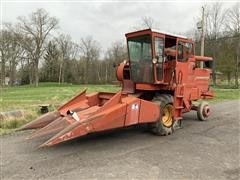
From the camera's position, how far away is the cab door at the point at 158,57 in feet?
26.4

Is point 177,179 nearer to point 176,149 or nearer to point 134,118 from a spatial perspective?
point 176,149

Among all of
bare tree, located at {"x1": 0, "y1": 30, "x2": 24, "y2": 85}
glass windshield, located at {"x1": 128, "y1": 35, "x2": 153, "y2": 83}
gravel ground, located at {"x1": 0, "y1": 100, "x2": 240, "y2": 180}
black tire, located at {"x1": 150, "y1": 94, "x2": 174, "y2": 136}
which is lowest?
gravel ground, located at {"x1": 0, "y1": 100, "x2": 240, "y2": 180}

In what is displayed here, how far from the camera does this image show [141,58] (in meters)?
8.41

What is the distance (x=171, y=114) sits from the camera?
8383 mm

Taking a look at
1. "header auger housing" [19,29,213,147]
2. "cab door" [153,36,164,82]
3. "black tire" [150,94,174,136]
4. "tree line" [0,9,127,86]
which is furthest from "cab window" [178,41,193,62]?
"tree line" [0,9,127,86]

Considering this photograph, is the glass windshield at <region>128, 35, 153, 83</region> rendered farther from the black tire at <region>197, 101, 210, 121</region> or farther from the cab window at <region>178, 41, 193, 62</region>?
the black tire at <region>197, 101, 210, 121</region>

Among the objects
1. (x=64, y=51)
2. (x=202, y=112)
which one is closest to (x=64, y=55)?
(x=64, y=51)

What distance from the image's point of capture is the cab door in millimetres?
8060

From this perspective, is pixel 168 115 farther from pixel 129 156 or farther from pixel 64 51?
pixel 64 51

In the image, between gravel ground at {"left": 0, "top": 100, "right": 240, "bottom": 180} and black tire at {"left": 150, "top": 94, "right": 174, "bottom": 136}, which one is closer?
gravel ground at {"left": 0, "top": 100, "right": 240, "bottom": 180}

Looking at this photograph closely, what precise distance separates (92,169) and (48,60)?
2257 inches

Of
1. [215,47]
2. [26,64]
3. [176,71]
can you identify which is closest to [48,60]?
[26,64]

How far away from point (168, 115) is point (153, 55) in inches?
67.1

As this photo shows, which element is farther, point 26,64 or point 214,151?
point 26,64
